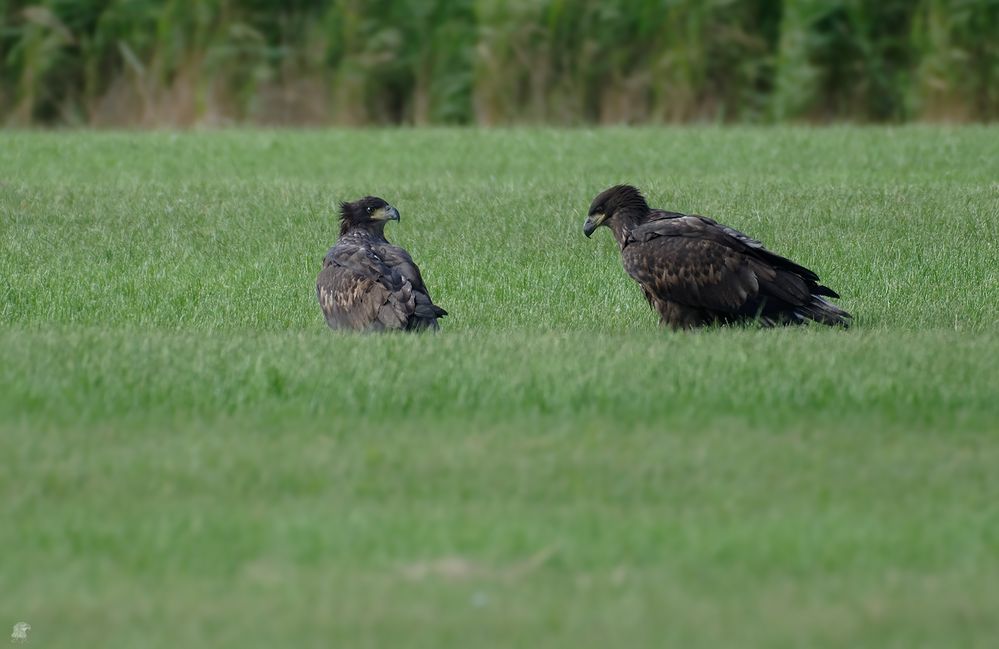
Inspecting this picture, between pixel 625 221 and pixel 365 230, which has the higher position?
pixel 625 221

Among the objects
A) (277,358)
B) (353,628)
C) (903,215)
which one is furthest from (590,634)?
(903,215)

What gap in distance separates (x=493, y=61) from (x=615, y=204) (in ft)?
50.9

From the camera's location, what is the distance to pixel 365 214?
13109 mm

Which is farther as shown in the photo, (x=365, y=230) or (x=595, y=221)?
(x=365, y=230)

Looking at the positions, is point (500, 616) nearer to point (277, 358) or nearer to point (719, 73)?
point (277, 358)

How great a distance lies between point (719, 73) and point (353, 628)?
23486 mm

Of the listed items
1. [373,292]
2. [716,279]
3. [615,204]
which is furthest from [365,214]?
[716,279]

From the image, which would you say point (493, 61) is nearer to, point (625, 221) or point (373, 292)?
point (625, 221)

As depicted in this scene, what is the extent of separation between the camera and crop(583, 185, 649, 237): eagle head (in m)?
12.5

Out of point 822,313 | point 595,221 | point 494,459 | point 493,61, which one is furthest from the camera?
point 493,61

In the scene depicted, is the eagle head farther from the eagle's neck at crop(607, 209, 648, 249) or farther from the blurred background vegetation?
the blurred background vegetation

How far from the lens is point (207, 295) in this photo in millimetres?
14141

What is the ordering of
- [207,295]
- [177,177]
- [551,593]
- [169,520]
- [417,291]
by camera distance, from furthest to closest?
[177,177] → [207,295] → [417,291] → [169,520] → [551,593]

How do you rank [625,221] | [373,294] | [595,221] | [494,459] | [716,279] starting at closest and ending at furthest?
[494,459] < [373,294] < [716,279] < [625,221] < [595,221]
